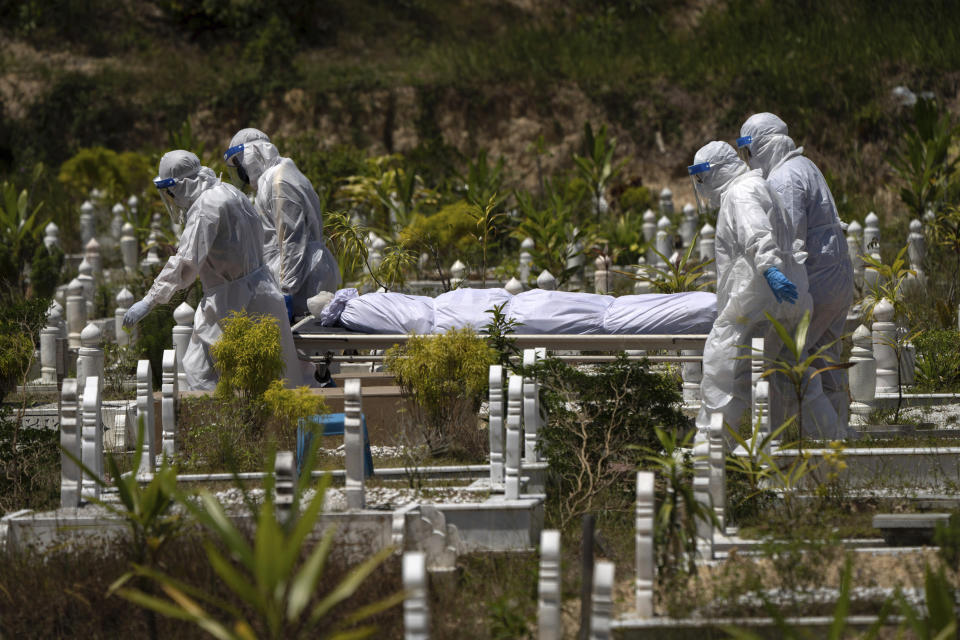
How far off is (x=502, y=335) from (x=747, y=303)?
Result: 1452 millimetres

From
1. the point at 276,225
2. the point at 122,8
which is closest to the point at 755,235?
the point at 276,225

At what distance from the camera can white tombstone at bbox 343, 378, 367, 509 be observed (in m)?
5.63

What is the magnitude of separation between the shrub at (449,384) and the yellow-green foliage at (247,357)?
2.19 feet

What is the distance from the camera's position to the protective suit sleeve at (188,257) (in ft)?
24.4

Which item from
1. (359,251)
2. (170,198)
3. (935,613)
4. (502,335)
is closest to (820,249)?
(502,335)

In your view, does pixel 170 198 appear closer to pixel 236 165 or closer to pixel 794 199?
pixel 236 165

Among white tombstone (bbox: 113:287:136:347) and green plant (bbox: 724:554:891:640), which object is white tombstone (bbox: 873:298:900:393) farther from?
white tombstone (bbox: 113:287:136:347)

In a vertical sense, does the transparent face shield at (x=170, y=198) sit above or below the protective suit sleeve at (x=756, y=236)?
above

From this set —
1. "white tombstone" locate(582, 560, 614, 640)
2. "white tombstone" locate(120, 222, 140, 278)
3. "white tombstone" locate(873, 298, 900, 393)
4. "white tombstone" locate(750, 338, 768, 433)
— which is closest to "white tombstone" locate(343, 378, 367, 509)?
"white tombstone" locate(582, 560, 614, 640)

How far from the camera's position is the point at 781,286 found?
6.55 m

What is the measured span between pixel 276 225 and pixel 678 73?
14.3 meters

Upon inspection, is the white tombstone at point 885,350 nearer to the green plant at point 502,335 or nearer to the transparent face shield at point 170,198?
the green plant at point 502,335

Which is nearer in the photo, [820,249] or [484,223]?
[820,249]

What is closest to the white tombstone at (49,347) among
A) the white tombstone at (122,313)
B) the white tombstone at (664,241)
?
the white tombstone at (122,313)
